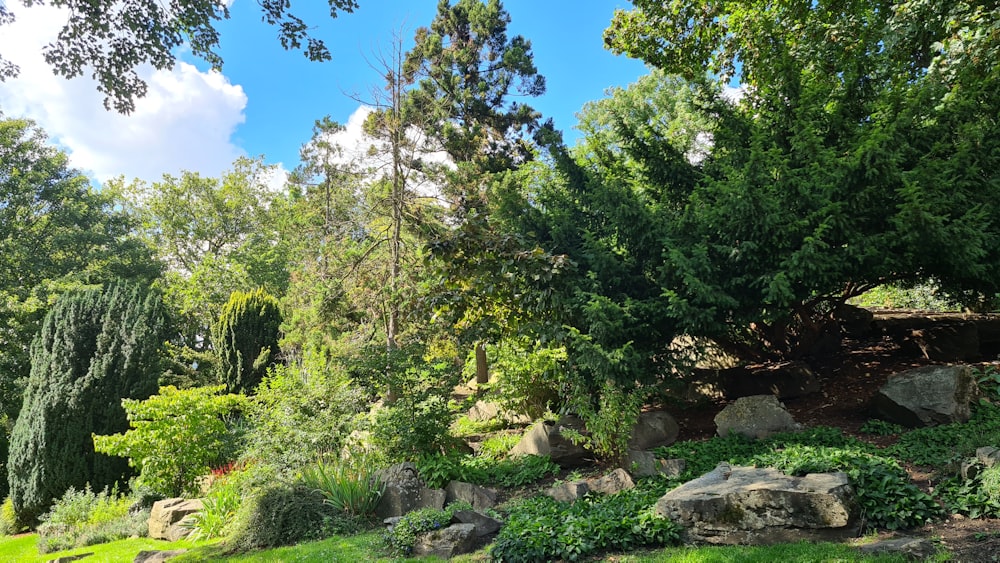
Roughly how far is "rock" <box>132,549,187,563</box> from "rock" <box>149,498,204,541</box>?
1.02m

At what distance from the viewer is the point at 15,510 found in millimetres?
10258

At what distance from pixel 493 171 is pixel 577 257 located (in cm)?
876

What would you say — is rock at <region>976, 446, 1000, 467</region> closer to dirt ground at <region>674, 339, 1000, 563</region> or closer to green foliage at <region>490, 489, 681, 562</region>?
dirt ground at <region>674, 339, 1000, 563</region>

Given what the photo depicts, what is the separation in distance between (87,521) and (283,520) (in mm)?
5082

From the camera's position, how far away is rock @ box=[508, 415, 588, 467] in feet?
22.9

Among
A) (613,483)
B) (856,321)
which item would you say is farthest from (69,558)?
(856,321)

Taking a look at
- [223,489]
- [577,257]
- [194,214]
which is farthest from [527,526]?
[194,214]

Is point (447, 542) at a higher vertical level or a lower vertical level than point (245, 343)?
lower

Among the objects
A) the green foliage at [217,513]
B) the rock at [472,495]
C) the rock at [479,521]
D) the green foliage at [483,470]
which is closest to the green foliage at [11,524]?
the green foliage at [217,513]

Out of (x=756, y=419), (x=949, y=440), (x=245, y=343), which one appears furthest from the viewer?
(x=245, y=343)

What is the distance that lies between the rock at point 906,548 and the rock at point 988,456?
1336 mm

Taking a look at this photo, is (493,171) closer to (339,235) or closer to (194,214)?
(339,235)

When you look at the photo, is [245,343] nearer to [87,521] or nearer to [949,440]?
[87,521]

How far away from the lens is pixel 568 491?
5.86m
